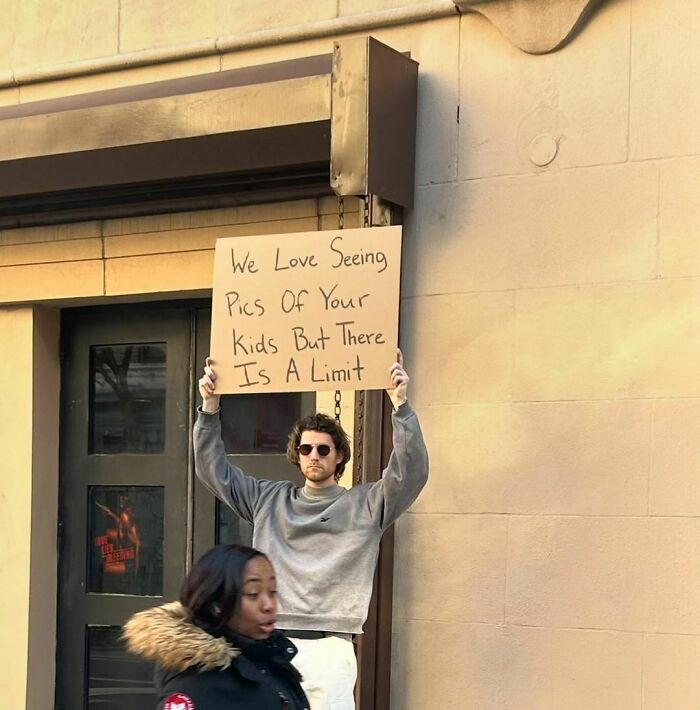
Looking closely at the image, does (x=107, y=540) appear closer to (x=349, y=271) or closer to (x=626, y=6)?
(x=349, y=271)

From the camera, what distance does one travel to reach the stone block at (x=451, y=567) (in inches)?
203

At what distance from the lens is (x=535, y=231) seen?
204 inches

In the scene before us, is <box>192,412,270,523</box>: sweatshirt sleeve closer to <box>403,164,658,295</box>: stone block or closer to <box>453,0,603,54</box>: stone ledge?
<box>403,164,658,295</box>: stone block

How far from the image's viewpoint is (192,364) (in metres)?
6.60

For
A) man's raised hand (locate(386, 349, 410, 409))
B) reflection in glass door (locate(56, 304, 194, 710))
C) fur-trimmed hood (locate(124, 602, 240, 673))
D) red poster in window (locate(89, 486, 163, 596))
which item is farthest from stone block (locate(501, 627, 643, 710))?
fur-trimmed hood (locate(124, 602, 240, 673))

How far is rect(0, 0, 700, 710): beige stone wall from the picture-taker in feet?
16.0

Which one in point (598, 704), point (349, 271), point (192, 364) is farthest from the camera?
point (192, 364)

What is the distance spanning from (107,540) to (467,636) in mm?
2454

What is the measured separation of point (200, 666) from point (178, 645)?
0.06 m

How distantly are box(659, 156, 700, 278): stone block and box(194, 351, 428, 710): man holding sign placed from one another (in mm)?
1332

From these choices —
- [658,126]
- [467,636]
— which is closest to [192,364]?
[467,636]

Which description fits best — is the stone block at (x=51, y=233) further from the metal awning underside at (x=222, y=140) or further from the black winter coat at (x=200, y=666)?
the black winter coat at (x=200, y=666)

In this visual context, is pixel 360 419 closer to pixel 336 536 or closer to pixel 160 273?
pixel 336 536

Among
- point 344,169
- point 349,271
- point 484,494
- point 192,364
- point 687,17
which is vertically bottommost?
point 484,494
